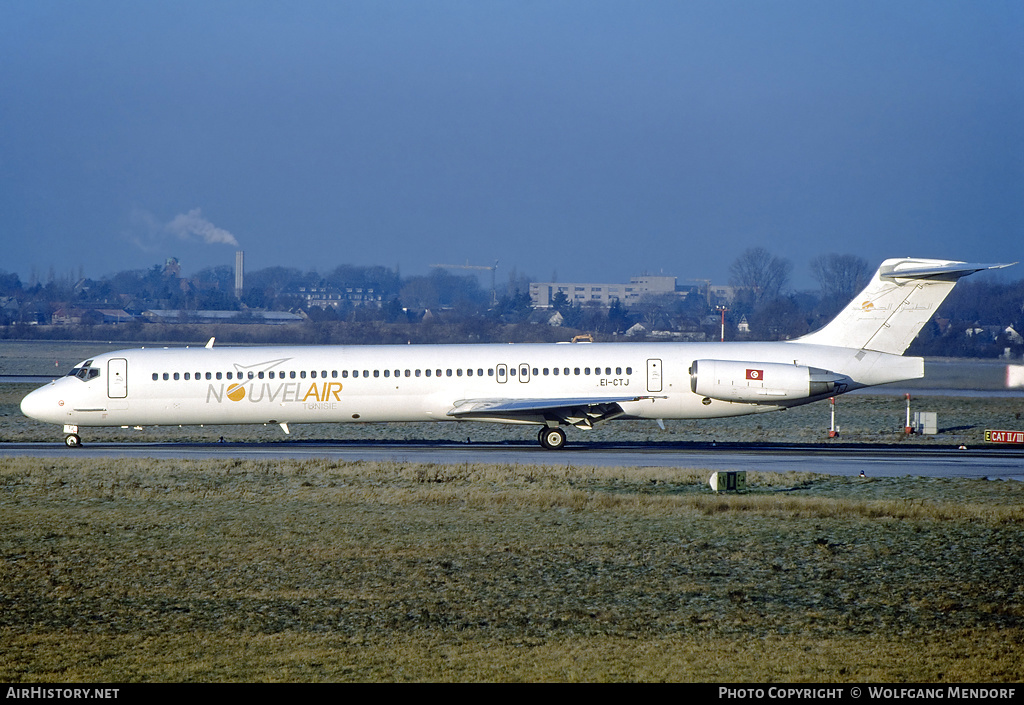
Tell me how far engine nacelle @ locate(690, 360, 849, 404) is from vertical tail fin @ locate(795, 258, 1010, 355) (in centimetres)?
→ 150

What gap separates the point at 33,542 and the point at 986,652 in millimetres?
13293

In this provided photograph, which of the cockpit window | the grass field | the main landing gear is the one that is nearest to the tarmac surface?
the main landing gear

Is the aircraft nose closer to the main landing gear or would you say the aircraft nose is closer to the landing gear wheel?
the main landing gear

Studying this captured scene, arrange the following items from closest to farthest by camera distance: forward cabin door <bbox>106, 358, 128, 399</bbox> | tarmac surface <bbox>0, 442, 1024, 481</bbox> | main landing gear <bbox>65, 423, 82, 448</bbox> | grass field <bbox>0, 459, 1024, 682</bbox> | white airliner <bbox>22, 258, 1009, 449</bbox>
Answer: grass field <bbox>0, 459, 1024, 682</bbox>
tarmac surface <bbox>0, 442, 1024, 481</bbox>
white airliner <bbox>22, 258, 1009, 449</bbox>
forward cabin door <bbox>106, 358, 128, 399</bbox>
main landing gear <bbox>65, 423, 82, 448</bbox>

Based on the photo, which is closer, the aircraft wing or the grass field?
the grass field

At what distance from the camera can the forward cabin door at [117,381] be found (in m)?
27.9

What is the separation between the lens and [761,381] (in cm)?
2697

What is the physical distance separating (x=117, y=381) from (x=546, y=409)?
1229cm

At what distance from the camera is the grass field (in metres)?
9.72

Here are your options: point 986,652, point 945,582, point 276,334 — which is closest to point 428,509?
point 945,582

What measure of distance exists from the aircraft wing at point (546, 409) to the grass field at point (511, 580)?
602 centimetres

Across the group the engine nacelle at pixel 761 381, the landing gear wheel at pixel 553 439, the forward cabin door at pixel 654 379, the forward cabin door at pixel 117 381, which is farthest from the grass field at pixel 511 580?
the forward cabin door at pixel 117 381

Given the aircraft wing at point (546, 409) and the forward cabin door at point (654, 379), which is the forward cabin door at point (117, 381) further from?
the forward cabin door at point (654, 379)

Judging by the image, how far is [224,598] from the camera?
39.7 feet
